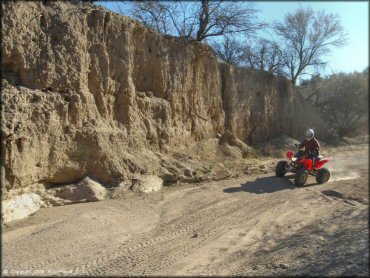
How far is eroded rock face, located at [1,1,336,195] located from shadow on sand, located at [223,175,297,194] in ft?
5.55

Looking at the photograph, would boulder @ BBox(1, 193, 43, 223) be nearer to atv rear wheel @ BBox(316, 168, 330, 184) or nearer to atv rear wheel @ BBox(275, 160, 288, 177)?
atv rear wheel @ BBox(275, 160, 288, 177)

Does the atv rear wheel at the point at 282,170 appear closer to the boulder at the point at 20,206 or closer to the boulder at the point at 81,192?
the boulder at the point at 81,192

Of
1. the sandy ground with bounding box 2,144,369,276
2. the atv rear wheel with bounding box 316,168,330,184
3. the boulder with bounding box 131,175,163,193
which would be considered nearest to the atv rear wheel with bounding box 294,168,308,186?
the atv rear wheel with bounding box 316,168,330,184

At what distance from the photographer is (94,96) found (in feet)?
34.9

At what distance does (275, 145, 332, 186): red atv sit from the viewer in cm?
1188

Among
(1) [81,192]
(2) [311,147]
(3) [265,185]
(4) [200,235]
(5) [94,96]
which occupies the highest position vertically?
(5) [94,96]

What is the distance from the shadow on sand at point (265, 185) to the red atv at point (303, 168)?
26 centimetres

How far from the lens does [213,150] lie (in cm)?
1509

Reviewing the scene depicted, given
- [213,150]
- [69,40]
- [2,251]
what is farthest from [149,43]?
[2,251]

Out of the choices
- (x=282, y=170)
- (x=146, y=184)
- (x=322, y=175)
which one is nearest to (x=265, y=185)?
(x=282, y=170)

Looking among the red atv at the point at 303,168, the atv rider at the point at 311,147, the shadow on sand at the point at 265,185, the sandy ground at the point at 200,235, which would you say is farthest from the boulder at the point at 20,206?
the atv rider at the point at 311,147

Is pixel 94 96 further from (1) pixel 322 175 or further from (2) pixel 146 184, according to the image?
(1) pixel 322 175

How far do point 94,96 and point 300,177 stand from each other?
A: 615cm

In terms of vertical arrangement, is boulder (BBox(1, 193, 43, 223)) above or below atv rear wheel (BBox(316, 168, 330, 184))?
above
